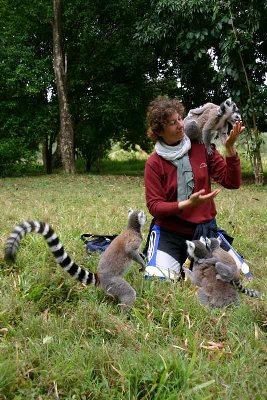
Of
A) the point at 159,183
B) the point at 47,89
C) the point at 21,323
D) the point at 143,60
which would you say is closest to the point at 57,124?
the point at 47,89

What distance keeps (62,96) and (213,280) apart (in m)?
14.6

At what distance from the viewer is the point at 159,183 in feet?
13.6

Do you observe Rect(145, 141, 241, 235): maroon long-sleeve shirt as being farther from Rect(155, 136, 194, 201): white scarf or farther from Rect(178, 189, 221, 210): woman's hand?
Rect(178, 189, 221, 210): woman's hand

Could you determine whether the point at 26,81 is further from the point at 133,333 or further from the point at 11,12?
the point at 133,333

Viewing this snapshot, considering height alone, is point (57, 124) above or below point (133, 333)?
above

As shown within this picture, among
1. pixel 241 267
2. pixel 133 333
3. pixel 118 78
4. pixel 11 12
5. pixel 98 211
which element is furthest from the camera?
pixel 118 78

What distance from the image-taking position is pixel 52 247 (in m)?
3.28

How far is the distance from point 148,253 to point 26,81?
48.2 ft

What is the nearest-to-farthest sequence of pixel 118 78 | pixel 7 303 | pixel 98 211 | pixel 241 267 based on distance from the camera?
pixel 7 303, pixel 241 267, pixel 98 211, pixel 118 78

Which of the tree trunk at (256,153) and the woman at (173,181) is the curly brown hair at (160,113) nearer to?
the woman at (173,181)

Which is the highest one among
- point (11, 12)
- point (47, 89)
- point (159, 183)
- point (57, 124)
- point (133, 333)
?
point (11, 12)

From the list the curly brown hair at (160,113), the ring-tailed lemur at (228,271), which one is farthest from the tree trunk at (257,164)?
the ring-tailed lemur at (228,271)

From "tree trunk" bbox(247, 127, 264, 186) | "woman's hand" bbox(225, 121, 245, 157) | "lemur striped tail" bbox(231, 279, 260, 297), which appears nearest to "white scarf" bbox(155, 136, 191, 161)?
"woman's hand" bbox(225, 121, 245, 157)

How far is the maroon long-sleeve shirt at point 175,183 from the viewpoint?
4.12 meters
